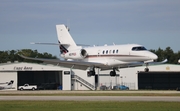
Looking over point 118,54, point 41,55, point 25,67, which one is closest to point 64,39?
point 118,54

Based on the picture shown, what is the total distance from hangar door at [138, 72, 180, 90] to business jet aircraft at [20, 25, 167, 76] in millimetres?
41456

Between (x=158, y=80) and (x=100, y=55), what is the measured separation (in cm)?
4951

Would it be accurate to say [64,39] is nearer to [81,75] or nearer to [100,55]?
[100,55]

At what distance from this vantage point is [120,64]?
49.3 m

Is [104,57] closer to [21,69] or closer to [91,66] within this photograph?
[91,66]

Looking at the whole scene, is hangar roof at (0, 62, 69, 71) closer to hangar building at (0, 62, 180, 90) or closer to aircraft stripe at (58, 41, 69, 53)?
hangar building at (0, 62, 180, 90)

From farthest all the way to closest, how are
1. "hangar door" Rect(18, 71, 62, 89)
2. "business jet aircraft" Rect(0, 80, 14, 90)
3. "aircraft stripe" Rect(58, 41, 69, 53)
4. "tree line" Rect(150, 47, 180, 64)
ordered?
1. "tree line" Rect(150, 47, 180, 64)
2. "hangar door" Rect(18, 71, 62, 89)
3. "business jet aircraft" Rect(0, 80, 14, 90)
4. "aircraft stripe" Rect(58, 41, 69, 53)

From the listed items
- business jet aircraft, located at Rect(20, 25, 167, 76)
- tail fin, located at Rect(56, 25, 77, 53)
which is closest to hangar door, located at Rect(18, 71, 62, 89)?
tail fin, located at Rect(56, 25, 77, 53)

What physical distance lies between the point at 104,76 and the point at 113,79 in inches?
75.7

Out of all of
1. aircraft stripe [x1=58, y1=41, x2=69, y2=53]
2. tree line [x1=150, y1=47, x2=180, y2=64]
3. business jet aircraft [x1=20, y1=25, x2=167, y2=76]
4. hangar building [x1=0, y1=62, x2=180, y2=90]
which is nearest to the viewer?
business jet aircraft [x1=20, y1=25, x2=167, y2=76]

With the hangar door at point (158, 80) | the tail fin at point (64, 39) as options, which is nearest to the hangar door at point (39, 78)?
the hangar door at point (158, 80)

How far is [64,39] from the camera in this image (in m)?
58.5

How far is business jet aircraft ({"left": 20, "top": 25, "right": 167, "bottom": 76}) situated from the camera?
47.4m

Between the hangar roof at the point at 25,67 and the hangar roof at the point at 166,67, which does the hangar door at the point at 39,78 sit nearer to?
the hangar roof at the point at 25,67
